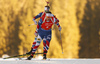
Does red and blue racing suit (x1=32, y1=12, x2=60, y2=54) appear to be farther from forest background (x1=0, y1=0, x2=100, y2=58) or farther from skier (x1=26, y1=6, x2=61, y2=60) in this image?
forest background (x1=0, y1=0, x2=100, y2=58)

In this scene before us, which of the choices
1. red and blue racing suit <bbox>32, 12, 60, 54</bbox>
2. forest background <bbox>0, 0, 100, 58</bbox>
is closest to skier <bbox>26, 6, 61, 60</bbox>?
red and blue racing suit <bbox>32, 12, 60, 54</bbox>

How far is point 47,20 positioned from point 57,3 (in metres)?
3.90

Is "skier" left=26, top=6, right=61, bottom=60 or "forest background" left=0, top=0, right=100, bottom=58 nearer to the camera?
"skier" left=26, top=6, right=61, bottom=60

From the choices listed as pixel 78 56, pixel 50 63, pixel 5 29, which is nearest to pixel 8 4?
→ pixel 5 29

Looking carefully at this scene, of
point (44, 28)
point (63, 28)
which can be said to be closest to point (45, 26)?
point (44, 28)

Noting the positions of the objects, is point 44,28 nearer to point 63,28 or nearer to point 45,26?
point 45,26

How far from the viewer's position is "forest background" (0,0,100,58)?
7.85 metres

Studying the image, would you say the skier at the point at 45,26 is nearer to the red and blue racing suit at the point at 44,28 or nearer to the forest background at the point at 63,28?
the red and blue racing suit at the point at 44,28

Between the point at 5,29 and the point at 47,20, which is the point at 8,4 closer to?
the point at 5,29

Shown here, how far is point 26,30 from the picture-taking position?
7820mm

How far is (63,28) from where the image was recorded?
7.86m

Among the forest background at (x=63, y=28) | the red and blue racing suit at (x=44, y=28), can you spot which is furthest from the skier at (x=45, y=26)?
the forest background at (x=63, y=28)

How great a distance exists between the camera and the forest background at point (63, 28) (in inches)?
309

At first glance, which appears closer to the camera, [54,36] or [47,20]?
[47,20]
